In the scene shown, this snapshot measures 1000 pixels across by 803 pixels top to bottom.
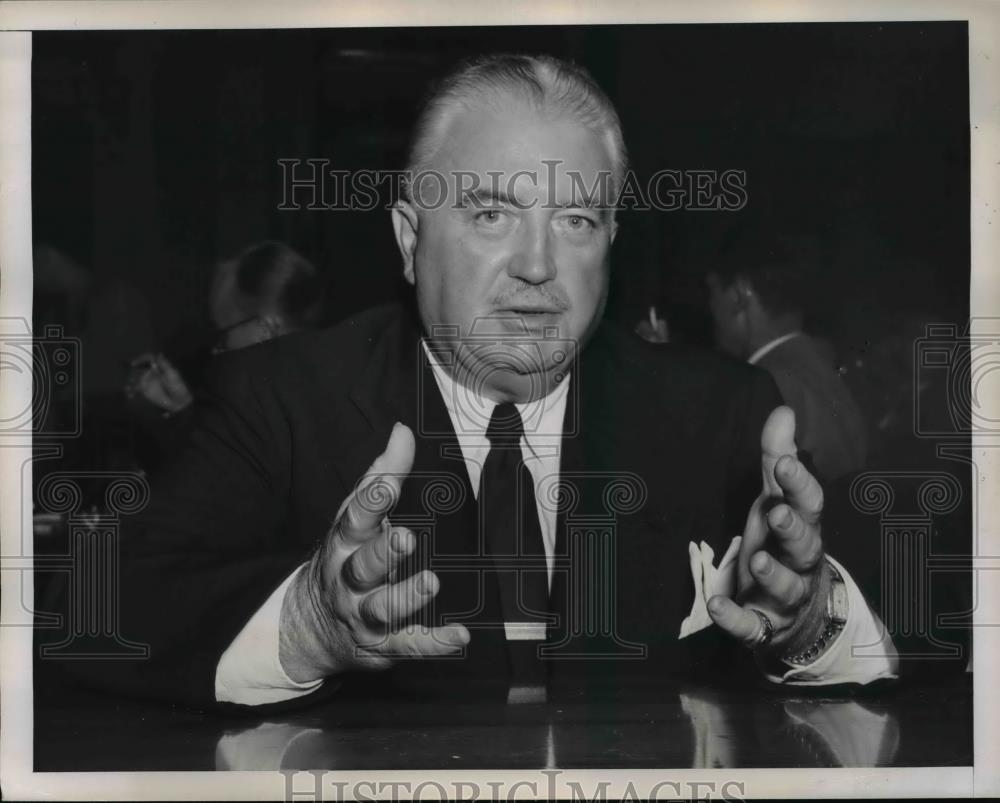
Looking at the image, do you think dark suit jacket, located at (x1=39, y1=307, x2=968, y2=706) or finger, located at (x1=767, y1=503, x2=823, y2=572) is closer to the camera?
finger, located at (x1=767, y1=503, x2=823, y2=572)

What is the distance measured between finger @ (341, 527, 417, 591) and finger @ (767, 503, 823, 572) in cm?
91

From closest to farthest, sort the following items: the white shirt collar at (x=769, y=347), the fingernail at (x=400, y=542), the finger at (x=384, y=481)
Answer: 1. the fingernail at (x=400, y=542)
2. the finger at (x=384, y=481)
3. the white shirt collar at (x=769, y=347)

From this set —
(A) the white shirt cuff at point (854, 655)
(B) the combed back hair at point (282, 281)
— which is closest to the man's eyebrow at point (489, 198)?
(B) the combed back hair at point (282, 281)

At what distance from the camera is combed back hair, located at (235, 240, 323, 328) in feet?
10.2

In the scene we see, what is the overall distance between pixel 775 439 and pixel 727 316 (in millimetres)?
346

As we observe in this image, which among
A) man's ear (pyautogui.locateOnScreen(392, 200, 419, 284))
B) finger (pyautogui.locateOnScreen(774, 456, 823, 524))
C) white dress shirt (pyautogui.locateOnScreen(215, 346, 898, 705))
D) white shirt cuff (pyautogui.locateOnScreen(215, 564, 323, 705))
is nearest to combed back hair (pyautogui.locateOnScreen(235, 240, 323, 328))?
man's ear (pyautogui.locateOnScreen(392, 200, 419, 284))

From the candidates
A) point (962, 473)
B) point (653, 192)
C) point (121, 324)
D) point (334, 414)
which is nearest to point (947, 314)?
point (962, 473)

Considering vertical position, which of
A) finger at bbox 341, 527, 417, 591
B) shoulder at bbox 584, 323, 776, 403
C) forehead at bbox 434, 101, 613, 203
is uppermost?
forehead at bbox 434, 101, 613, 203

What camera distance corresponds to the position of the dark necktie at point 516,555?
10.3ft

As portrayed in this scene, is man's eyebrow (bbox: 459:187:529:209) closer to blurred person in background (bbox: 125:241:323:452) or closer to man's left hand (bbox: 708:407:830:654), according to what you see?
blurred person in background (bbox: 125:241:323:452)

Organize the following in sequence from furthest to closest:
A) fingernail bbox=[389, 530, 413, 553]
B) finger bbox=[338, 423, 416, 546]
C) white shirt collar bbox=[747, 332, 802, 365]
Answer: white shirt collar bbox=[747, 332, 802, 365] → finger bbox=[338, 423, 416, 546] → fingernail bbox=[389, 530, 413, 553]

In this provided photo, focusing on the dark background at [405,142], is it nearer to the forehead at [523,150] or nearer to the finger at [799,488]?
the forehead at [523,150]

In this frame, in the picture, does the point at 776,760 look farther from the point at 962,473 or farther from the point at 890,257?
Answer: the point at 890,257

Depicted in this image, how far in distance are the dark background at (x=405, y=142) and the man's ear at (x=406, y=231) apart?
1.1 inches
